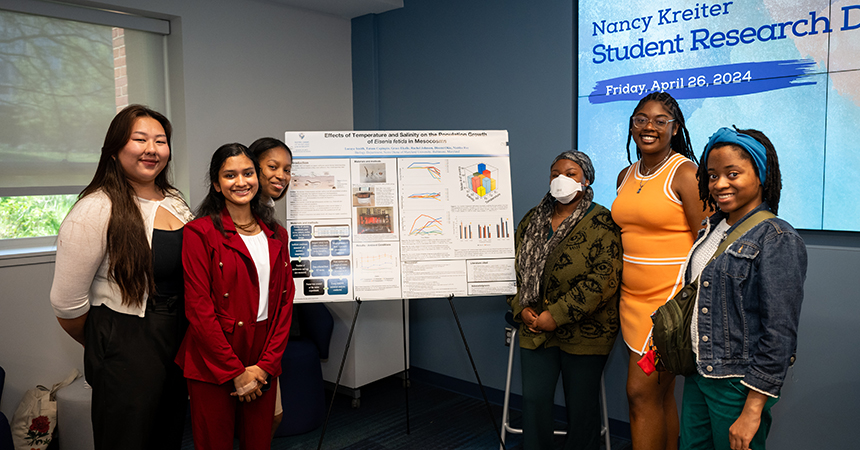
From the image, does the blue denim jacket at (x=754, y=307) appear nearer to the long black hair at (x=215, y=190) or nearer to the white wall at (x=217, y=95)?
the long black hair at (x=215, y=190)

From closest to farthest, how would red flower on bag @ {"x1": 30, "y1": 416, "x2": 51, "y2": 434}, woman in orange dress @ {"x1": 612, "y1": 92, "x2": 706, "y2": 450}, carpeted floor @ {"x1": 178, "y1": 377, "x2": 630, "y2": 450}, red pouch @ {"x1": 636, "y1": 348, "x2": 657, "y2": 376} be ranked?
red pouch @ {"x1": 636, "y1": 348, "x2": 657, "y2": 376} < woman in orange dress @ {"x1": 612, "y1": 92, "x2": 706, "y2": 450} < red flower on bag @ {"x1": 30, "y1": 416, "x2": 51, "y2": 434} < carpeted floor @ {"x1": 178, "y1": 377, "x2": 630, "y2": 450}

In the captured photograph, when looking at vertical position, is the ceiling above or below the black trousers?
above

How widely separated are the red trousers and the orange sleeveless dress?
1.46m

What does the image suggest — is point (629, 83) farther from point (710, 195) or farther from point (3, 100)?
point (3, 100)

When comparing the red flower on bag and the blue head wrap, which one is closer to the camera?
the blue head wrap

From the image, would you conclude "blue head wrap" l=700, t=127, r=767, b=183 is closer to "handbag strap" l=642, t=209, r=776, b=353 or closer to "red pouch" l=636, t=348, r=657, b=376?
"handbag strap" l=642, t=209, r=776, b=353

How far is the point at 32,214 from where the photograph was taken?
3176 millimetres

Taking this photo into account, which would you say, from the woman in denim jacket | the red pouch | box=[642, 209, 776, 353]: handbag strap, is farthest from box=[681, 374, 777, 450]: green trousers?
box=[642, 209, 776, 353]: handbag strap

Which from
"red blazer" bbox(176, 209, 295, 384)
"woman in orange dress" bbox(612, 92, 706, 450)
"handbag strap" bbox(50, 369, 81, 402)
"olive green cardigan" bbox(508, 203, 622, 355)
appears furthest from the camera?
"handbag strap" bbox(50, 369, 81, 402)

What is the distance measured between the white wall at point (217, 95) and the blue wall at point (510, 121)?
11.4 inches

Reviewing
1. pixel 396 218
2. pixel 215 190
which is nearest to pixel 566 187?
pixel 396 218

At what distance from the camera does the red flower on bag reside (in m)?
2.82

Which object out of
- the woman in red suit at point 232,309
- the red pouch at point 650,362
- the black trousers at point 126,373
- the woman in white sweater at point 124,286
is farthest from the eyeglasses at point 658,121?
the black trousers at point 126,373

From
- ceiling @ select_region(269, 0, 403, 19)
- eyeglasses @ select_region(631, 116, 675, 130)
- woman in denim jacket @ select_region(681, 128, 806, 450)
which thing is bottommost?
woman in denim jacket @ select_region(681, 128, 806, 450)
